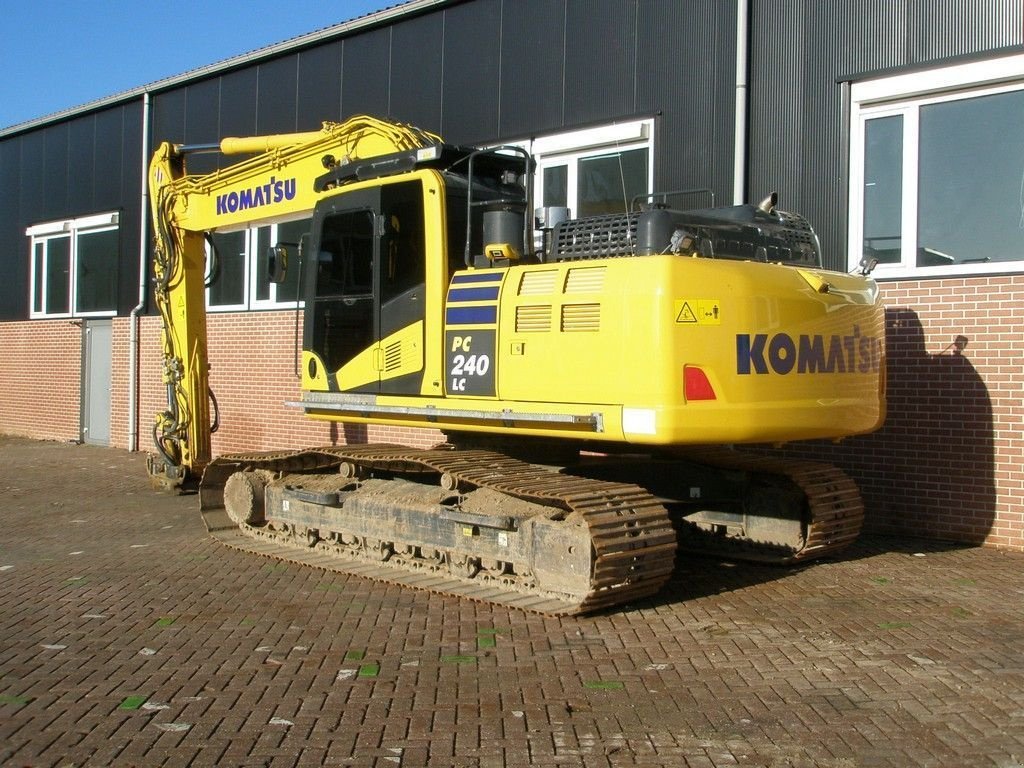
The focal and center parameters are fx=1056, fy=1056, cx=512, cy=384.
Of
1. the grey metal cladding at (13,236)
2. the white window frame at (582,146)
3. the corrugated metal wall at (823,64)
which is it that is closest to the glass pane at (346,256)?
the white window frame at (582,146)

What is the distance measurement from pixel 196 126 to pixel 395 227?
10.6 metres

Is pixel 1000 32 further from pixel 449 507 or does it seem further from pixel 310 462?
pixel 310 462

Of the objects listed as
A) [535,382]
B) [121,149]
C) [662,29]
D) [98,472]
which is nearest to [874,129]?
[662,29]

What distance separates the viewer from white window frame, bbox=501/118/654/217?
11.6 m

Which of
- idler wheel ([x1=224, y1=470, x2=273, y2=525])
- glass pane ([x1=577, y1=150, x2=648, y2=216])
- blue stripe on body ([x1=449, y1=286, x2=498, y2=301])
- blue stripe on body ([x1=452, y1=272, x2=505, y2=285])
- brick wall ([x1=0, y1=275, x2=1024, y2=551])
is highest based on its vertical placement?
glass pane ([x1=577, y1=150, x2=648, y2=216])

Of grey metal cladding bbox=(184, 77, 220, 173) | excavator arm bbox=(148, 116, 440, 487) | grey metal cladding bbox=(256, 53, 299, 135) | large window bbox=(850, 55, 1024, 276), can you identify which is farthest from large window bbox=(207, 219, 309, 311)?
large window bbox=(850, 55, 1024, 276)

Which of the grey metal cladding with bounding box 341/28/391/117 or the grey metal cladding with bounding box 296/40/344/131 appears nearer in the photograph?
the grey metal cladding with bounding box 341/28/391/117

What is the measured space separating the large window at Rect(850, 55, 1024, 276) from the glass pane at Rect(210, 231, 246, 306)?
9522 mm

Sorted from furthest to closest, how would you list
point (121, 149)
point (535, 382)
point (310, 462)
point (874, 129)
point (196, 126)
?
point (121, 149) → point (196, 126) → point (874, 129) → point (310, 462) → point (535, 382)

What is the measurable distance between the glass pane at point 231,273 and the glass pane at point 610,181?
20.3 feet

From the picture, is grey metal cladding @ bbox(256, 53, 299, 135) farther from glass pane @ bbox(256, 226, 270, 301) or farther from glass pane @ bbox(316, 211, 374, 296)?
glass pane @ bbox(316, 211, 374, 296)

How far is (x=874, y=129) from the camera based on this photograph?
10.1 meters

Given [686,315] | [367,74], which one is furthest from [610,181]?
[686,315]

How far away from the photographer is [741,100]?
10664 millimetres
